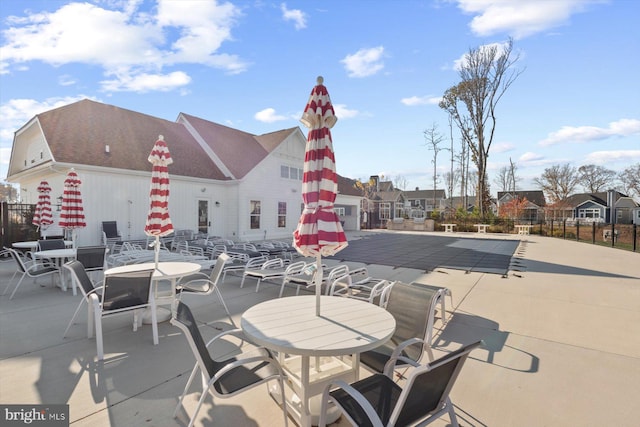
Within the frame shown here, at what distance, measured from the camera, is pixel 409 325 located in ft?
10.1

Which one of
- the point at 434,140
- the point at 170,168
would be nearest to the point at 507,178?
the point at 434,140

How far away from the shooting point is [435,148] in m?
36.8

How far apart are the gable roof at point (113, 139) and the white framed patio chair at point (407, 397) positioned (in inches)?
536

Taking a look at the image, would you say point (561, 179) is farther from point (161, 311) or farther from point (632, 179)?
point (161, 311)

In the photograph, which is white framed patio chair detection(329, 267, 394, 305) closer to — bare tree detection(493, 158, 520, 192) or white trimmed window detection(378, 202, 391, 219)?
white trimmed window detection(378, 202, 391, 219)

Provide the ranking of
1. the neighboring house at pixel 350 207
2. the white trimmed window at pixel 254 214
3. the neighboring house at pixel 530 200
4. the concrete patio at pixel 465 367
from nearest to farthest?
the concrete patio at pixel 465 367 < the white trimmed window at pixel 254 214 < the neighboring house at pixel 350 207 < the neighboring house at pixel 530 200

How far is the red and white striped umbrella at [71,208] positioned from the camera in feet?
24.5

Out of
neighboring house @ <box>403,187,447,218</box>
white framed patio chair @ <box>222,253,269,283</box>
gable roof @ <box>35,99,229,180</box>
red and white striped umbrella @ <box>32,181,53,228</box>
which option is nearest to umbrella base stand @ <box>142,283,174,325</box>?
white framed patio chair @ <box>222,253,269,283</box>

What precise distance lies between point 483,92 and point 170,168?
97.9 feet

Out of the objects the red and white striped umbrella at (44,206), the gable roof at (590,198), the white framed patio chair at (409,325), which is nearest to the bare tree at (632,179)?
the gable roof at (590,198)

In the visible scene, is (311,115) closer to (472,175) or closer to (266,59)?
(266,59)

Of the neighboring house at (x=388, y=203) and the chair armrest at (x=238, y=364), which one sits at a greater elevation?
the neighboring house at (x=388, y=203)

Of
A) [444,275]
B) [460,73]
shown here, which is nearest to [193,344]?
[444,275]

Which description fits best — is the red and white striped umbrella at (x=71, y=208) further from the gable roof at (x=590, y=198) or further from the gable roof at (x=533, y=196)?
the gable roof at (x=590, y=198)
